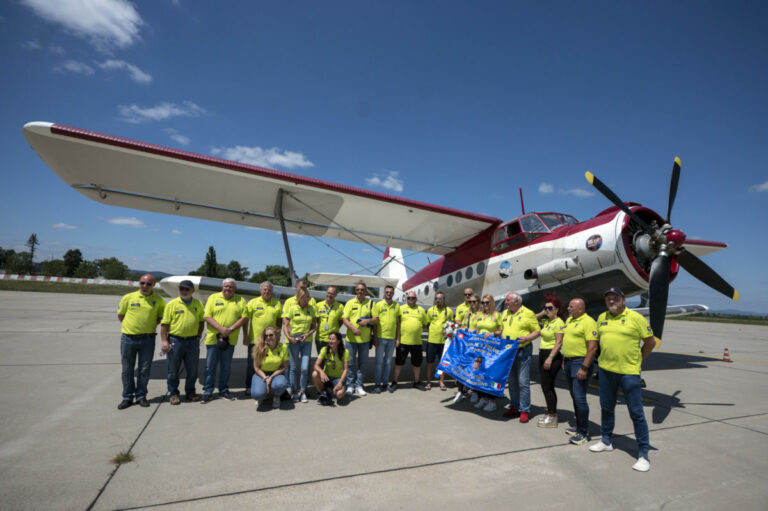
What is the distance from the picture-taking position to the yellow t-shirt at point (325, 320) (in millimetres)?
5832

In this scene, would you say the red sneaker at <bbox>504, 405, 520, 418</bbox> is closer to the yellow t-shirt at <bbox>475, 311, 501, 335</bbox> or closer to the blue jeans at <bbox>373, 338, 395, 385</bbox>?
the yellow t-shirt at <bbox>475, 311, 501, 335</bbox>

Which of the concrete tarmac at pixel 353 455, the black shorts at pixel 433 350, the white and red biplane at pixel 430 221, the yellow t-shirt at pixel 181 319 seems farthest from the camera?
the black shorts at pixel 433 350

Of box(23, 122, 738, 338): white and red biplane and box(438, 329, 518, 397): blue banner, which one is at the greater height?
box(23, 122, 738, 338): white and red biplane

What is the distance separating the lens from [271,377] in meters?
4.98

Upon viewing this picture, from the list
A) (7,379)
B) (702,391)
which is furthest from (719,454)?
(7,379)

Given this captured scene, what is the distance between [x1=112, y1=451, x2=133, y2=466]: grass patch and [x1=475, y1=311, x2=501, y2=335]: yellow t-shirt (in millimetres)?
4330

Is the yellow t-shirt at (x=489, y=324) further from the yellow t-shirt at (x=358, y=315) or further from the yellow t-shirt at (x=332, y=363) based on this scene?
the yellow t-shirt at (x=332, y=363)

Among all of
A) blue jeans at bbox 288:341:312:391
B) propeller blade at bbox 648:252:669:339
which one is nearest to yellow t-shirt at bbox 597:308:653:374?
propeller blade at bbox 648:252:669:339

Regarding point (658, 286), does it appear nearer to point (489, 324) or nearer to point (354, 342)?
A: point (489, 324)

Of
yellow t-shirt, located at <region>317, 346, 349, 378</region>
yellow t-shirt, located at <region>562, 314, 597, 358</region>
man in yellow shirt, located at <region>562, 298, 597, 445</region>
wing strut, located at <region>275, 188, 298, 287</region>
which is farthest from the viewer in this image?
wing strut, located at <region>275, 188, 298, 287</region>

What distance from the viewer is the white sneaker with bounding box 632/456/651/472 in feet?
10.8

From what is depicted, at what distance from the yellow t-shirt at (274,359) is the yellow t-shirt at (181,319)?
1.13 metres

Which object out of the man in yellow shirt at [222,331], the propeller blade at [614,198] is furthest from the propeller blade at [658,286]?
the man in yellow shirt at [222,331]

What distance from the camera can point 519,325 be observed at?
15.8 ft
